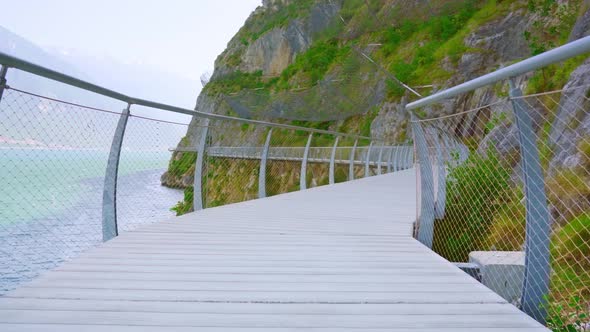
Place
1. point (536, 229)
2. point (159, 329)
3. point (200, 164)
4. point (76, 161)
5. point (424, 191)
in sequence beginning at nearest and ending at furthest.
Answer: point (159, 329)
point (536, 229)
point (76, 161)
point (424, 191)
point (200, 164)

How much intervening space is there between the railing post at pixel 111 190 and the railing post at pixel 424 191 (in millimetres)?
1759

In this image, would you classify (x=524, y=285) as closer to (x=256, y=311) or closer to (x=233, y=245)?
(x=256, y=311)

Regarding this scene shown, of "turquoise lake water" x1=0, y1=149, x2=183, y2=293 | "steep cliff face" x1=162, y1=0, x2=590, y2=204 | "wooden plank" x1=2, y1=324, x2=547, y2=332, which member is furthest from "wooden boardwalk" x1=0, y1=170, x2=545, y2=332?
"steep cliff face" x1=162, y1=0, x2=590, y2=204

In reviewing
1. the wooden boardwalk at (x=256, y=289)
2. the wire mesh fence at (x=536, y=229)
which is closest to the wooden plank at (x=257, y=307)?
the wooden boardwalk at (x=256, y=289)

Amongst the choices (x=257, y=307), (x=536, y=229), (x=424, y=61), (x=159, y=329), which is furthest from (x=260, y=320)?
(x=424, y=61)

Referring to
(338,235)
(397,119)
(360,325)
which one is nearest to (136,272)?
(360,325)

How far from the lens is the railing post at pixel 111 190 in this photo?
2.67m

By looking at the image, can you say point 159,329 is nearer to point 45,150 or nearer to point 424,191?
point 45,150

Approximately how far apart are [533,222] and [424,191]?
139 cm

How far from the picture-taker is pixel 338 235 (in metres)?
3.06

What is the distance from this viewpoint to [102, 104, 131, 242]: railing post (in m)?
2.67

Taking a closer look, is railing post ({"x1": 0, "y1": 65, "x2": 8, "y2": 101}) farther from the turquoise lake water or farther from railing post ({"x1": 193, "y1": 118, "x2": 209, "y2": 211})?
railing post ({"x1": 193, "y1": 118, "x2": 209, "y2": 211})

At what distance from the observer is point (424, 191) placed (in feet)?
10.2

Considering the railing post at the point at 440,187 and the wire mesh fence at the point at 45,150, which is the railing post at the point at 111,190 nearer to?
the wire mesh fence at the point at 45,150
